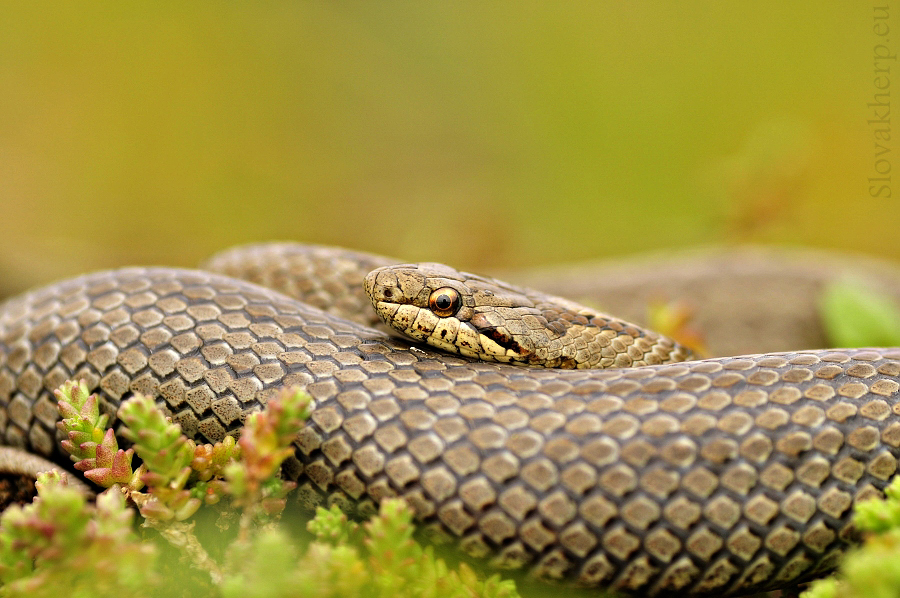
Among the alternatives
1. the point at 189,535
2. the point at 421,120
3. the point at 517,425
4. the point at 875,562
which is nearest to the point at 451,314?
the point at 517,425

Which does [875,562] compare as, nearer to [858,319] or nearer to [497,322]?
[497,322]

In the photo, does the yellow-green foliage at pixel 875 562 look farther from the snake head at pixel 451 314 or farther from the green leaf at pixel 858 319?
the green leaf at pixel 858 319

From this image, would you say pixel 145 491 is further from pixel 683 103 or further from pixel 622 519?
pixel 683 103

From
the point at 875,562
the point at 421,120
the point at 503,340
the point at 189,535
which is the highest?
the point at 421,120

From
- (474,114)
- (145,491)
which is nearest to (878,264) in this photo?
(145,491)

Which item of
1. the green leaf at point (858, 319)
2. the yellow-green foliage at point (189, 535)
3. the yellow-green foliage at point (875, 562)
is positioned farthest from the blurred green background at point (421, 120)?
the yellow-green foliage at point (875, 562)

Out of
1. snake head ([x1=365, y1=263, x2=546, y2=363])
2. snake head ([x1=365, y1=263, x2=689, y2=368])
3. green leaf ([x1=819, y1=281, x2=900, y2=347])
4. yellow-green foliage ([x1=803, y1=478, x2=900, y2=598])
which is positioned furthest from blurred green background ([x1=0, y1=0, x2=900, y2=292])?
yellow-green foliage ([x1=803, y1=478, x2=900, y2=598])

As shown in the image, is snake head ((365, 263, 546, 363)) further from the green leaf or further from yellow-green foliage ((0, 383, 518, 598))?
the green leaf
